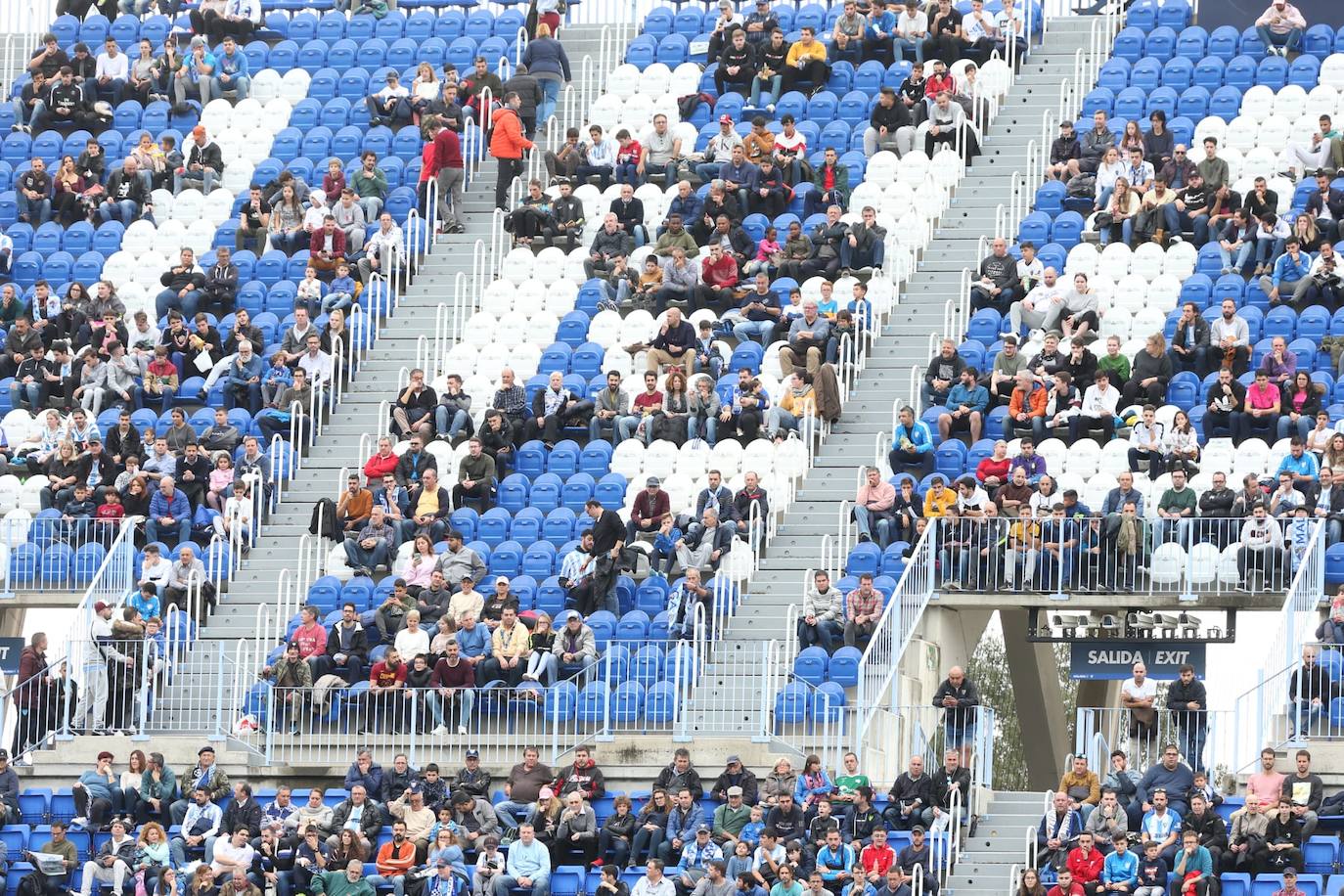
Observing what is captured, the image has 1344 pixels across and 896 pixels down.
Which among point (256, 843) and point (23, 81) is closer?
point (256, 843)

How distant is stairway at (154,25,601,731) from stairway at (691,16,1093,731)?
4.18 metres

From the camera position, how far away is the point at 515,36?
41.5 meters

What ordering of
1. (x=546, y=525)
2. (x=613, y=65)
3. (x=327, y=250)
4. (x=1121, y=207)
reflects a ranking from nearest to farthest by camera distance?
(x=546, y=525)
(x=1121, y=207)
(x=327, y=250)
(x=613, y=65)

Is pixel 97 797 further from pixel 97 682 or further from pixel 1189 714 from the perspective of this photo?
pixel 1189 714

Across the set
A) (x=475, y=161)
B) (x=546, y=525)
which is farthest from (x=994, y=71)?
(x=546, y=525)

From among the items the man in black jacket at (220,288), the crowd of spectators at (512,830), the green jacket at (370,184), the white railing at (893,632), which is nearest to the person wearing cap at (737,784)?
the crowd of spectators at (512,830)

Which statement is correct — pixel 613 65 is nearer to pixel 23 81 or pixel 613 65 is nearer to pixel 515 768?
pixel 23 81

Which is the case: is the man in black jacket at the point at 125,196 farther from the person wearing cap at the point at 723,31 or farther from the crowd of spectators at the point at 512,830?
the crowd of spectators at the point at 512,830

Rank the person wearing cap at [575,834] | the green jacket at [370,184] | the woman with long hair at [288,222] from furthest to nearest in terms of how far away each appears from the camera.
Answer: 1. the green jacket at [370,184]
2. the woman with long hair at [288,222]
3. the person wearing cap at [575,834]

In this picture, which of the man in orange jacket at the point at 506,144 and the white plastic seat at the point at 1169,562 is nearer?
the white plastic seat at the point at 1169,562

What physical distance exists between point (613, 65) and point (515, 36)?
5.23ft

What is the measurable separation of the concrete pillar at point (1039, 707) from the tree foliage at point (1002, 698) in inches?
613

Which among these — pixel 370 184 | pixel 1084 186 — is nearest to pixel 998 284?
pixel 1084 186

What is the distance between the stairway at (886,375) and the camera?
3024cm
